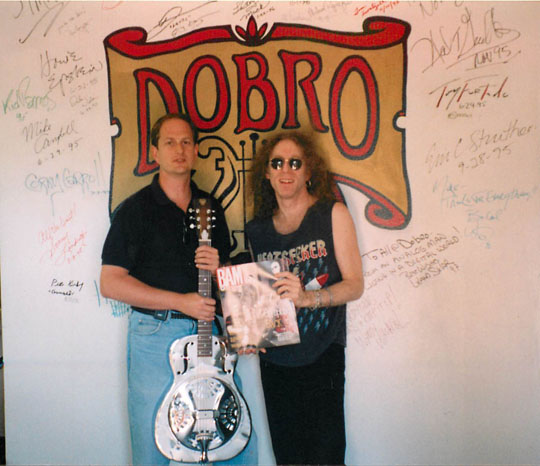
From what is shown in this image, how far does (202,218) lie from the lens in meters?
2.33

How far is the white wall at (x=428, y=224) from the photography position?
2477mm

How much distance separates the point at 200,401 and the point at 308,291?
80 cm

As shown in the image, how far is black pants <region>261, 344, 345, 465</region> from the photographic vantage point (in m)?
2.28

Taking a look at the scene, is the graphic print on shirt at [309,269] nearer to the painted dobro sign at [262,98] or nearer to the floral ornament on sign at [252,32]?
the painted dobro sign at [262,98]

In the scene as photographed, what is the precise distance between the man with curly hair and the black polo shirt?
376mm

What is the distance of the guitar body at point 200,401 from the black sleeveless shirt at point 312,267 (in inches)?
10.2

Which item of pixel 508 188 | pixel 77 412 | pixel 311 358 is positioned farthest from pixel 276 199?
pixel 77 412
